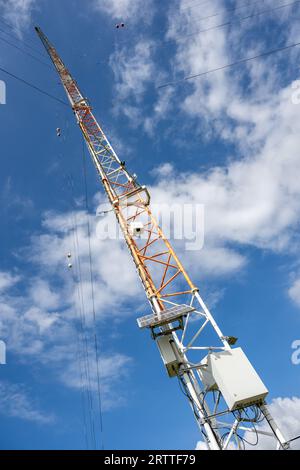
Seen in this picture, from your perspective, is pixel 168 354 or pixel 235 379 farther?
pixel 168 354

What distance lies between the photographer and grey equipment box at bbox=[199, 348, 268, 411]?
53.6 ft

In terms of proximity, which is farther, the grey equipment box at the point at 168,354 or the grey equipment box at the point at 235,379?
the grey equipment box at the point at 168,354

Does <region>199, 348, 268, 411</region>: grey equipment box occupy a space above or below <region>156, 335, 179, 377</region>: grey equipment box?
below

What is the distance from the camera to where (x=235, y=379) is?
16.8 m

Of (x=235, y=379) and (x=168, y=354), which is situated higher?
(x=168, y=354)

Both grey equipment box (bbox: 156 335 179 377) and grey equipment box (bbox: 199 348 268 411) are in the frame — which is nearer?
grey equipment box (bbox: 199 348 268 411)

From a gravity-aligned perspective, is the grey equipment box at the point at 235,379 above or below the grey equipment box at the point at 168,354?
below

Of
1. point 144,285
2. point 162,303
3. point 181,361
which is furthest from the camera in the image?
point 144,285

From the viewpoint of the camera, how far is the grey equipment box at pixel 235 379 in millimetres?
16328
